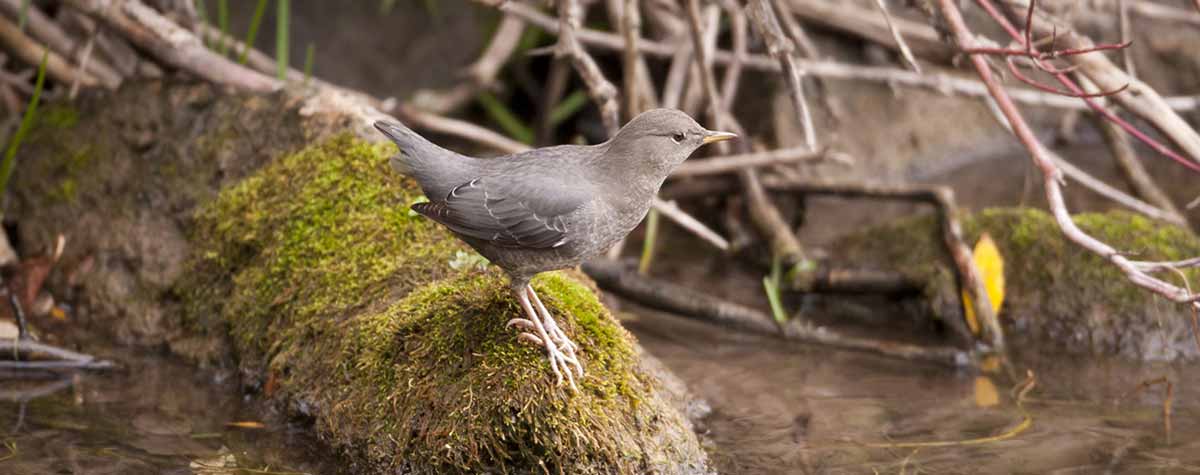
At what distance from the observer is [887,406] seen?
454 centimetres

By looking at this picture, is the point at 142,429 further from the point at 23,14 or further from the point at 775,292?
the point at 775,292

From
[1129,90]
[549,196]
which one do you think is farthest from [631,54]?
[549,196]

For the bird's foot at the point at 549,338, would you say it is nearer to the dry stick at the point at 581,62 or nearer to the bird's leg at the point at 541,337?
the bird's leg at the point at 541,337

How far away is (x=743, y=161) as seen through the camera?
6227mm

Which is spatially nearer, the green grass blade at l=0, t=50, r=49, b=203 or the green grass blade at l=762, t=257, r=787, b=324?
the green grass blade at l=0, t=50, r=49, b=203

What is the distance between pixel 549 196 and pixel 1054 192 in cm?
166

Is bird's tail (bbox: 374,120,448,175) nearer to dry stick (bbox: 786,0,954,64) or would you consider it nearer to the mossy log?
the mossy log

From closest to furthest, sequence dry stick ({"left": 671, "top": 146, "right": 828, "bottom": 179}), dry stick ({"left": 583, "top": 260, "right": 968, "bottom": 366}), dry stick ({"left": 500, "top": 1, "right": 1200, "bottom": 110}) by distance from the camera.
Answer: dry stick ({"left": 583, "top": 260, "right": 968, "bottom": 366}) < dry stick ({"left": 671, "top": 146, "right": 828, "bottom": 179}) < dry stick ({"left": 500, "top": 1, "right": 1200, "bottom": 110})

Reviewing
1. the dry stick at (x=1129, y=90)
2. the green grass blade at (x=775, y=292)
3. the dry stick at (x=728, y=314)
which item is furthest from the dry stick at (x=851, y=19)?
the dry stick at (x=728, y=314)

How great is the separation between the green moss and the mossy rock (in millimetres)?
2076

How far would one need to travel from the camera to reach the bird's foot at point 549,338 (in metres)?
3.37

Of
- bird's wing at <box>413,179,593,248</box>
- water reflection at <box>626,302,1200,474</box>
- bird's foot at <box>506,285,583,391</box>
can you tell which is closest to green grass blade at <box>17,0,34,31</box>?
bird's wing at <box>413,179,593,248</box>

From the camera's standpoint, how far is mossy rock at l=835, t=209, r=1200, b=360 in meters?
5.14

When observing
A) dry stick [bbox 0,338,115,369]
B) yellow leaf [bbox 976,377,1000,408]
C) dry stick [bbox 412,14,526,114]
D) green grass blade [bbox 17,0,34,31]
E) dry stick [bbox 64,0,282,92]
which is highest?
dry stick [bbox 412,14,526,114]
